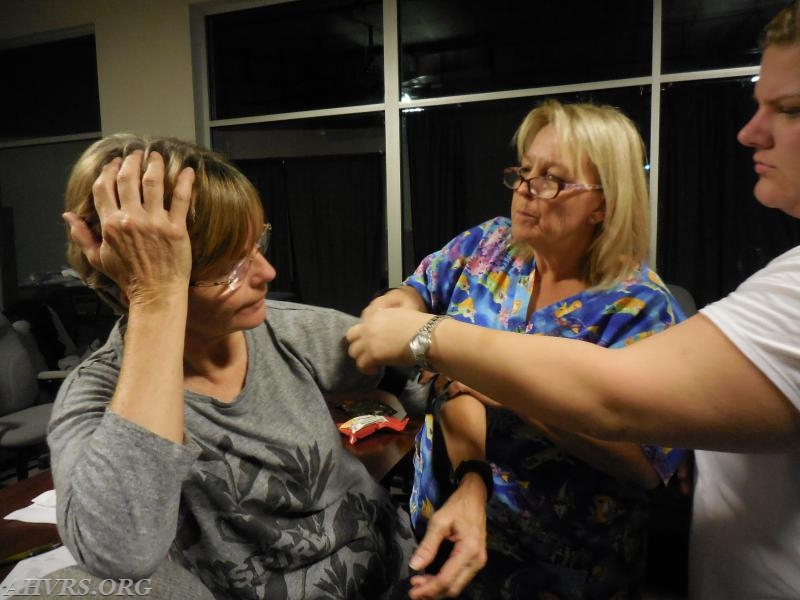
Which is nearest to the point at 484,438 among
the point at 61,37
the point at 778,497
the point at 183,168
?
the point at 778,497

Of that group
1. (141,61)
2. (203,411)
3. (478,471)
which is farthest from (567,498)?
(141,61)

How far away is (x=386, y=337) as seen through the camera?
1.06m

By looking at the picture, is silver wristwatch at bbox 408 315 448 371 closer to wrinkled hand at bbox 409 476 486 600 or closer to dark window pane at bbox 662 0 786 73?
wrinkled hand at bbox 409 476 486 600

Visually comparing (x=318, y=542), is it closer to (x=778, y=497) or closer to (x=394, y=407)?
(x=778, y=497)

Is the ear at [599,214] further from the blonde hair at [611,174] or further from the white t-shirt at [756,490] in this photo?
the white t-shirt at [756,490]

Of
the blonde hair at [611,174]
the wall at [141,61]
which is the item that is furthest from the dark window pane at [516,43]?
the blonde hair at [611,174]

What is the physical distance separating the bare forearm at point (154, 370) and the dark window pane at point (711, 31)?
3447 mm

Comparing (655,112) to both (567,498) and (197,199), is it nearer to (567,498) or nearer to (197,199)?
(567,498)

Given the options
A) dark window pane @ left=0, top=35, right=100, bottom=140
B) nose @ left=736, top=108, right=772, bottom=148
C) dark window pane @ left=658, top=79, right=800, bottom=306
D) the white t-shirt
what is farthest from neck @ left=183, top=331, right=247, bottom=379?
dark window pane @ left=0, top=35, right=100, bottom=140

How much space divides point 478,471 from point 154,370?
26.8 inches

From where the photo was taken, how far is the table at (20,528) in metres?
1.26

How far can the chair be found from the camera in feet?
9.91

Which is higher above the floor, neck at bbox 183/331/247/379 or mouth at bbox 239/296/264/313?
mouth at bbox 239/296/264/313

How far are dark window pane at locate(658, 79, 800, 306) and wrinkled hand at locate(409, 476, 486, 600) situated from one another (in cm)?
291
